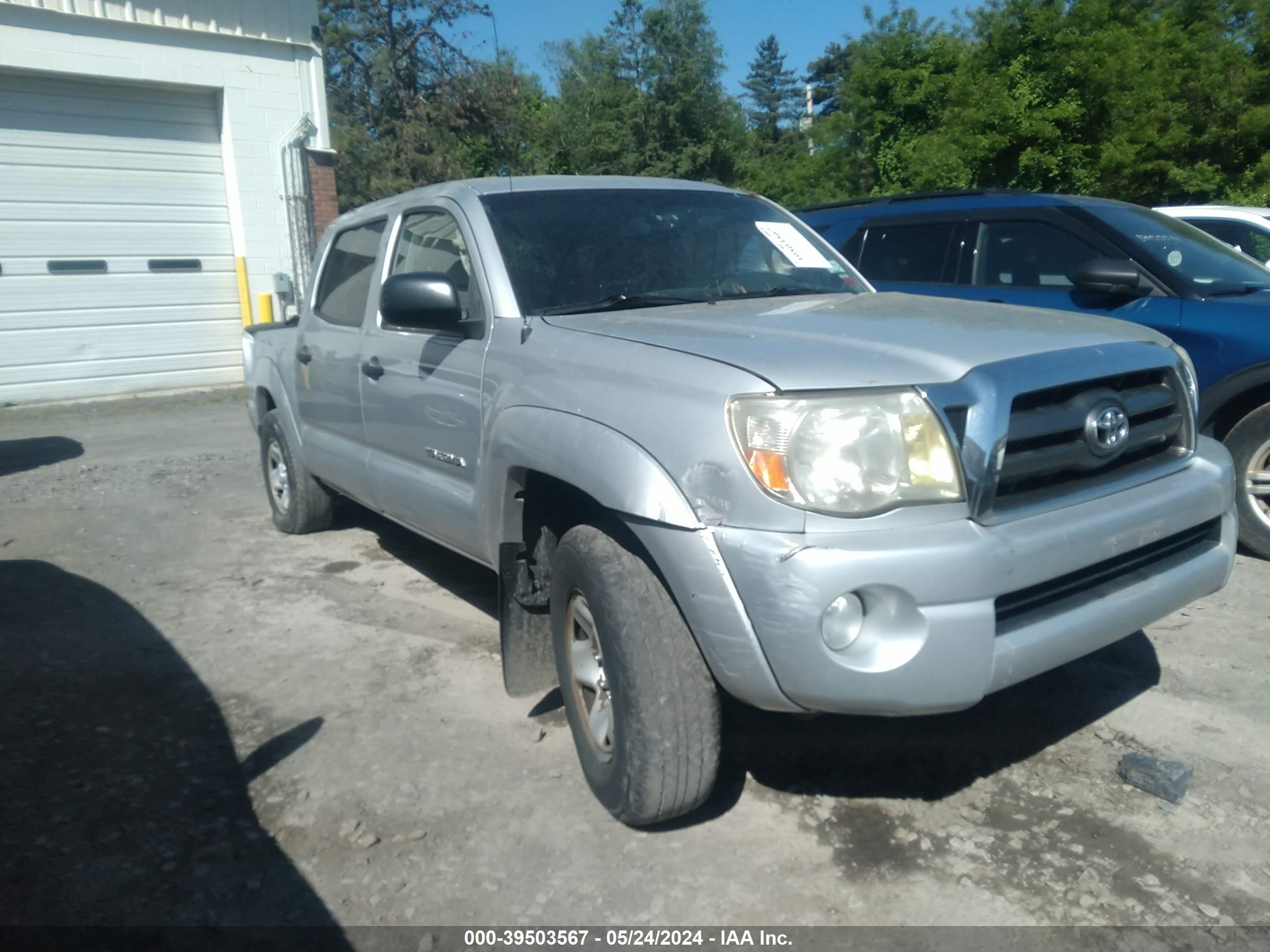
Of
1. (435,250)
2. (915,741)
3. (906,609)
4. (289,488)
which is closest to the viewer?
(906,609)

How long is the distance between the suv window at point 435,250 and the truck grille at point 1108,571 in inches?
82.7

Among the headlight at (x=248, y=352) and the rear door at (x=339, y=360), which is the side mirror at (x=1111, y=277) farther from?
the headlight at (x=248, y=352)

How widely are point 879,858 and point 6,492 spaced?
701 centimetres

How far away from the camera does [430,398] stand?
403 cm

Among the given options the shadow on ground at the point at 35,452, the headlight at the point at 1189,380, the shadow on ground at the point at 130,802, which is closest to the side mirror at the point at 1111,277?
the headlight at the point at 1189,380

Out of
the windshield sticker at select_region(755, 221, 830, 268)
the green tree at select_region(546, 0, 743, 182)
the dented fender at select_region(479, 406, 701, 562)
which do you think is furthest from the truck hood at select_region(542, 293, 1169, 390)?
the green tree at select_region(546, 0, 743, 182)

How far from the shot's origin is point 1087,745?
11.5ft

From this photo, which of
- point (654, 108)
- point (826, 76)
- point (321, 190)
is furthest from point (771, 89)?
point (321, 190)

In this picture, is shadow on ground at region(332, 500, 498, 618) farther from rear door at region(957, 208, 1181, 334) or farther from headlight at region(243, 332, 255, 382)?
rear door at region(957, 208, 1181, 334)

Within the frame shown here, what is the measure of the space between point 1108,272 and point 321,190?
10999mm

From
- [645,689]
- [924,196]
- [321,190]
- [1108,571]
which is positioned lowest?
[645,689]

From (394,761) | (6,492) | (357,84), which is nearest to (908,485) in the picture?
(394,761)

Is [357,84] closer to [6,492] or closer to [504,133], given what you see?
[504,133]

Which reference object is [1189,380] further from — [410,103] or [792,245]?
[410,103]
